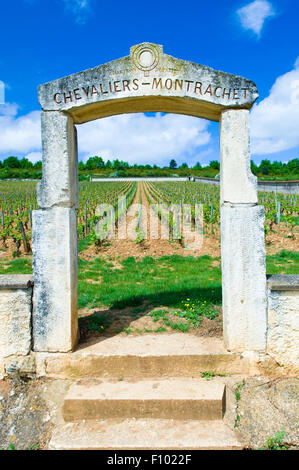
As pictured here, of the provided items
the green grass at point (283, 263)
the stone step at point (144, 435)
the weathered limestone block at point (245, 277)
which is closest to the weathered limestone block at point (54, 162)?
the weathered limestone block at point (245, 277)

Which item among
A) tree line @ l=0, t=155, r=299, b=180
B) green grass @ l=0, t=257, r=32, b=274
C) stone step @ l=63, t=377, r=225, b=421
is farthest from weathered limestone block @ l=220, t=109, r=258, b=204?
tree line @ l=0, t=155, r=299, b=180

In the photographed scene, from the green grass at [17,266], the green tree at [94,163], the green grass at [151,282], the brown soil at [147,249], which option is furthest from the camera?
the green tree at [94,163]

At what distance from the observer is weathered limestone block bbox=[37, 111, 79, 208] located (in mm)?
4172

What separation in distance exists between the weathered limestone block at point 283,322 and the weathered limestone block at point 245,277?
8cm

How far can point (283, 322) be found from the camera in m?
4.10

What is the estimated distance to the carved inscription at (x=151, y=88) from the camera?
411 cm

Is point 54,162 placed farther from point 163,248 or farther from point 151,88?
point 163,248

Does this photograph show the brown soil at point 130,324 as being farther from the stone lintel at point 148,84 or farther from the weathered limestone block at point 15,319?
the stone lintel at point 148,84

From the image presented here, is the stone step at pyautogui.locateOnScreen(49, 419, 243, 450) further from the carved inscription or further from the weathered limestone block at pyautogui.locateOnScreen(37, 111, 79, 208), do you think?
the carved inscription

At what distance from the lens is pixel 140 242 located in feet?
41.1

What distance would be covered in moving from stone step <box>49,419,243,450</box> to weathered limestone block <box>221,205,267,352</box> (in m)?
1.07

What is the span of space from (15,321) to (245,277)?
289cm
